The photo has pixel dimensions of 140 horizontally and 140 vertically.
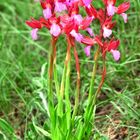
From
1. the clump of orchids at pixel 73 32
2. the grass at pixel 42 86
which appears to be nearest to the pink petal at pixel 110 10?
the clump of orchids at pixel 73 32

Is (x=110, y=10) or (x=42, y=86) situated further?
(x=42, y=86)

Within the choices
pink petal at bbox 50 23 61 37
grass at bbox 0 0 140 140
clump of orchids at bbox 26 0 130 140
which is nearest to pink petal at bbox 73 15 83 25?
clump of orchids at bbox 26 0 130 140

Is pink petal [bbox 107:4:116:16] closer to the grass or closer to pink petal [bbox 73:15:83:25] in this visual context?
pink petal [bbox 73:15:83:25]

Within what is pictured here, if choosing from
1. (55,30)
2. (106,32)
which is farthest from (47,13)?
(106,32)

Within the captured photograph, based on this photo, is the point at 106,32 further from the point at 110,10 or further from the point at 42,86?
the point at 42,86

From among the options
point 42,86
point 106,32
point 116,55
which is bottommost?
point 42,86

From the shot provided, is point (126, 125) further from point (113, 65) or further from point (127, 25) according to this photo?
point (127, 25)

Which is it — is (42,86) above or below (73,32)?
below
